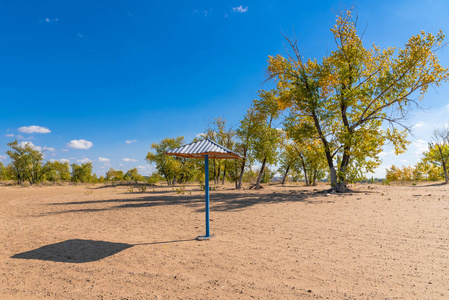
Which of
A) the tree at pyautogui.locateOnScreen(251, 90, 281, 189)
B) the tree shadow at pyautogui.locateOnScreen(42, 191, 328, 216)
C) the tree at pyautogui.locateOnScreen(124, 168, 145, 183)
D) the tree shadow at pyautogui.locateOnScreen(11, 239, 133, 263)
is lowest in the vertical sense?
the tree shadow at pyautogui.locateOnScreen(11, 239, 133, 263)

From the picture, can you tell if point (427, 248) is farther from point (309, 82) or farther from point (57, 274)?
point (309, 82)

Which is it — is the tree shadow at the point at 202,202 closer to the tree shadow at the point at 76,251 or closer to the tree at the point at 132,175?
the tree shadow at the point at 76,251

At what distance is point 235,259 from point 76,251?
4.04m

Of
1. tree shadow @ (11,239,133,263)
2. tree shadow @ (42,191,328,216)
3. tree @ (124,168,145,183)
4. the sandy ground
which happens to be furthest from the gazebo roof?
tree @ (124,168,145,183)

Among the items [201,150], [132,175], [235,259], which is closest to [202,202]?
[201,150]

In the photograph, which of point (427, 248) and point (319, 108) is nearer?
point (427, 248)

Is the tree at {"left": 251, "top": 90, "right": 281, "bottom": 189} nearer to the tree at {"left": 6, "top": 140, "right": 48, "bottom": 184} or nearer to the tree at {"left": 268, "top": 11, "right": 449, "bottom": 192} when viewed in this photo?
the tree at {"left": 268, "top": 11, "right": 449, "bottom": 192}

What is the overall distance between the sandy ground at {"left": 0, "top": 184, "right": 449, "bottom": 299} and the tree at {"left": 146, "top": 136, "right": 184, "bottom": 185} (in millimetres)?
31529

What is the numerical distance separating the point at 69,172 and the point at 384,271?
70201mm

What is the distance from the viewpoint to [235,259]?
525 centimetres

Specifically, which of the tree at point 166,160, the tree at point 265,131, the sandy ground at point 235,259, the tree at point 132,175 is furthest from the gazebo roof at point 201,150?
the tree at point 132,175

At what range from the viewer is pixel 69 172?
61062mm

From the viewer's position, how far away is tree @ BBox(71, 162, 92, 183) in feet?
198

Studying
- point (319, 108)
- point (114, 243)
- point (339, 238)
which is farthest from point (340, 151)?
point (114, 243)
